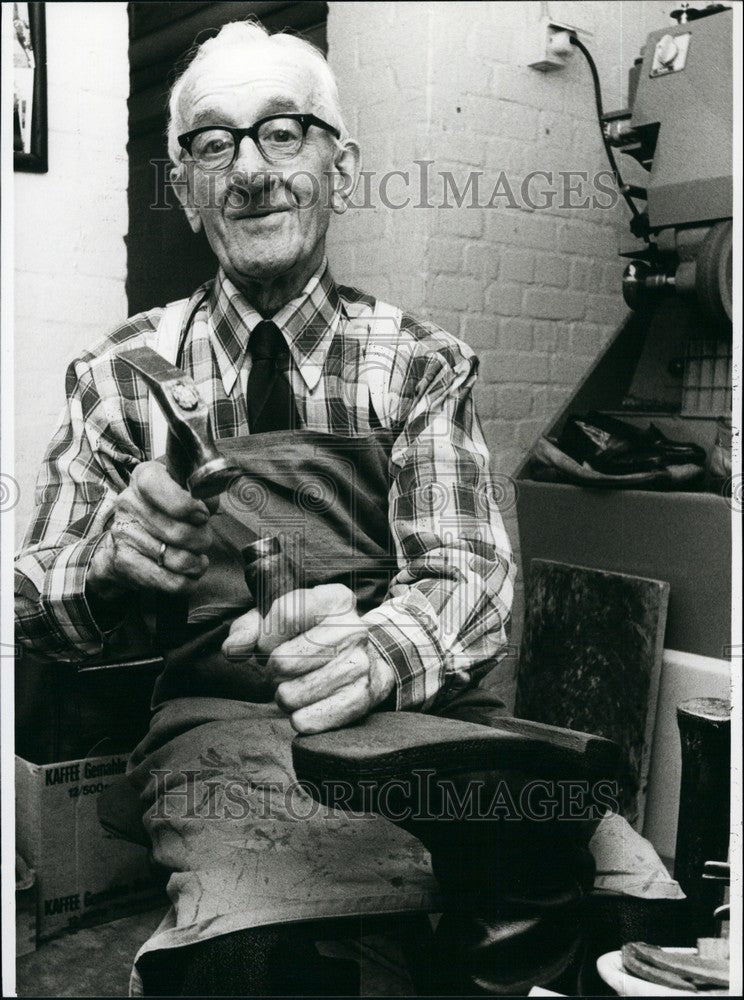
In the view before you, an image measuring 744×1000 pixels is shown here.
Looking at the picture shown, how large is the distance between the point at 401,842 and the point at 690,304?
1.05 meters

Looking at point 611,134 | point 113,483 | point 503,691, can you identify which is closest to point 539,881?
point 503,691

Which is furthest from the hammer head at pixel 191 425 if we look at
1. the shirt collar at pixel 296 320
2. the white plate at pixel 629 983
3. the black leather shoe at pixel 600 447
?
the white plate at pixel 629 983

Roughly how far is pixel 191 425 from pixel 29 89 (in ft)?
1.75

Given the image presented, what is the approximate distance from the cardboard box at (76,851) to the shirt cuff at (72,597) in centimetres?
20

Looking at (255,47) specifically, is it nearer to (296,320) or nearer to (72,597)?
(296,320)

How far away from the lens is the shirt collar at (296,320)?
153cm

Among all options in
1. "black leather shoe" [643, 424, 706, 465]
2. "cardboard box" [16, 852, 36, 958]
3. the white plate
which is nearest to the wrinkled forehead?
"black leather shoe" [643, 424, 706, 465]

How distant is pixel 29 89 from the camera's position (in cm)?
142

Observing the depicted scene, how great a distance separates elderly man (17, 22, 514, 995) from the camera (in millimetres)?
1434

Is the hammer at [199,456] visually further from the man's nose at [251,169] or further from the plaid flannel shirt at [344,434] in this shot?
the man's nose at [251,169]

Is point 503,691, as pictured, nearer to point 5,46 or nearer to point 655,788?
point 655,788

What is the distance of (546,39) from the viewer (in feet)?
5.97

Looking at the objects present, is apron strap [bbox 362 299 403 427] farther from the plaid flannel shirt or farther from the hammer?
the hammer

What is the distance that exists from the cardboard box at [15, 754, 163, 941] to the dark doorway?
712mm
